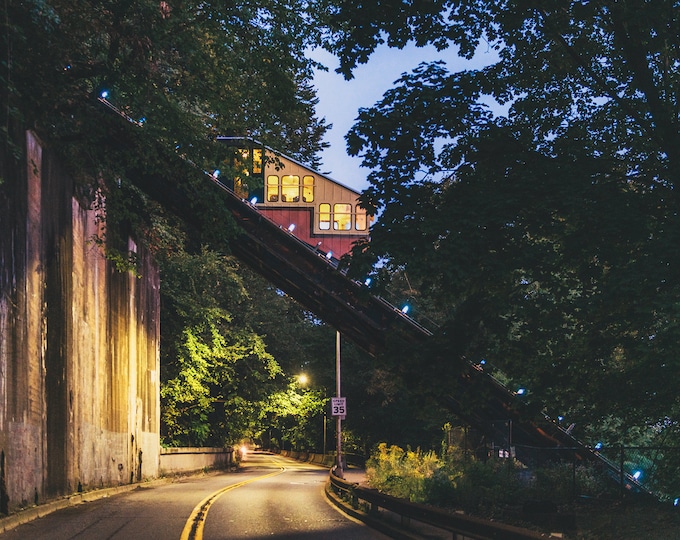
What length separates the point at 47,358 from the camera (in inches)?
828

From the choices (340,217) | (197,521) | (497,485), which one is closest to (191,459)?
(340,217)

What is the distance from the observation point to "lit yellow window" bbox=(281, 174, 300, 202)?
34.7 m

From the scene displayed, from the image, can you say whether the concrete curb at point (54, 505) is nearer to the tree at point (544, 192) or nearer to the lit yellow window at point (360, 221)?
the tree at point (544, 192)

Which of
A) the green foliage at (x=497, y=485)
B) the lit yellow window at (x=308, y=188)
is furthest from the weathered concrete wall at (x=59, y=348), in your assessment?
the green foliage at (x=497, y=485)

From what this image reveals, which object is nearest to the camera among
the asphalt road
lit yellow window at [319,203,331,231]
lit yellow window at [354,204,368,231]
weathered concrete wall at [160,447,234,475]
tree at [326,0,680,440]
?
tree at [326,0,680,440]

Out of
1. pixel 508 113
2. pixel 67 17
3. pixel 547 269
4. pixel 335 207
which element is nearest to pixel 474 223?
pixel 547 269

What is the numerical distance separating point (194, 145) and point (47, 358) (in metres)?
6.51

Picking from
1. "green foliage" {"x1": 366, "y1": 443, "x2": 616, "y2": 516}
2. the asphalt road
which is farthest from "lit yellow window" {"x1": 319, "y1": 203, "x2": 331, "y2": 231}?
"green foliage" {"x1": 366, "y1": 443, "x2": 616, "y2": 516}

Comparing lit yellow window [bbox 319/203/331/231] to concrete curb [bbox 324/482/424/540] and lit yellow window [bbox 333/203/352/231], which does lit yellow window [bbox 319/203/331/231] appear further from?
concrete curb [bbox 324/482/424/540]

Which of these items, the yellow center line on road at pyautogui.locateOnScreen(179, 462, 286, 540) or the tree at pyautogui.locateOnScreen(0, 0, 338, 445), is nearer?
the yellow center line on road at pyautogui.locateOnScreen(179, 462, 286, 540)

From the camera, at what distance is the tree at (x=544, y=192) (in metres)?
12.9

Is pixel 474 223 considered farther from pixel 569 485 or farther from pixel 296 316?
pixel 296 316

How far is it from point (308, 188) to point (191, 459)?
17463 millimetres

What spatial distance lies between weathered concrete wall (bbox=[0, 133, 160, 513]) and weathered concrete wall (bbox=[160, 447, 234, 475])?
198 inches
